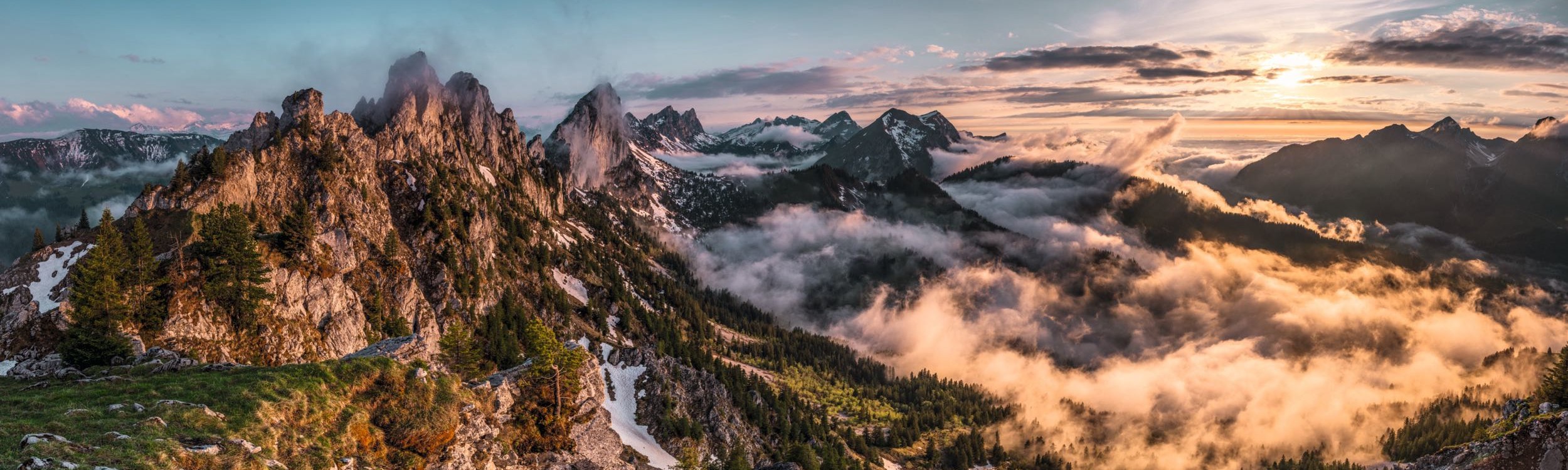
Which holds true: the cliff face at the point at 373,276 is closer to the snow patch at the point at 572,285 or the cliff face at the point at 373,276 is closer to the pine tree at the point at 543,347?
the snow patch at the point at 572,285

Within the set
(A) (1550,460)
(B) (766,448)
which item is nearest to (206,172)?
(B) (766,448)

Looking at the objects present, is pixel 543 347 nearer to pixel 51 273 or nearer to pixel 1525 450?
pixel 51 273

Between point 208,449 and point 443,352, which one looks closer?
point 208,449

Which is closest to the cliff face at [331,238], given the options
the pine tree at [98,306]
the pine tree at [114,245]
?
the pine tree at [98,306]

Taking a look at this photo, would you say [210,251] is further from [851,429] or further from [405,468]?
[851,429]

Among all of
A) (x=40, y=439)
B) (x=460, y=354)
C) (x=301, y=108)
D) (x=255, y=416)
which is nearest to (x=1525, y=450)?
(x=255, y=416)
